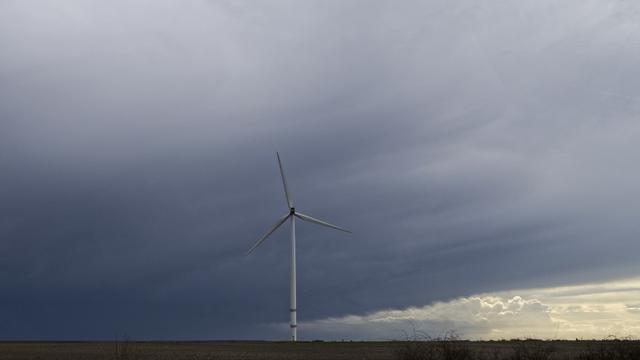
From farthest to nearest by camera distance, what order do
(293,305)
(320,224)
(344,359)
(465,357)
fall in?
(320,224)
(293,305)
(344,359)
(465,357)

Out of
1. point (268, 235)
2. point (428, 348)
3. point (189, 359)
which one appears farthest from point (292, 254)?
point (428, 348)

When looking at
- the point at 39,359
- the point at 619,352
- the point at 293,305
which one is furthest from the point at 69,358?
the point at 293,305

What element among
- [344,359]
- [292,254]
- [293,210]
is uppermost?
[293,210]

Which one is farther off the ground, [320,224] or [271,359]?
[320,224]

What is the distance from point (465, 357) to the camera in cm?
4925

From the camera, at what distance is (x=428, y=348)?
50.2 m

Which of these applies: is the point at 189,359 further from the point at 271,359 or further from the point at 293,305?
the point at 293,305

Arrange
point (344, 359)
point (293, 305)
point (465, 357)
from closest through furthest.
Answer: point (465, 357)
point (344, 359)
point (293, 305)

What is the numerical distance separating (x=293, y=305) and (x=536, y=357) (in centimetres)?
8938

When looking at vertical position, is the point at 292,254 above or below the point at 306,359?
above

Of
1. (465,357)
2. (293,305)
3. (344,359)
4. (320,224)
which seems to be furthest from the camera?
(320,224)

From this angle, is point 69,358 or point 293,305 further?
point 293,305

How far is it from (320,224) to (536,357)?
9678cm

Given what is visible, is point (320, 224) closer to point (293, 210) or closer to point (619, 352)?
point (293, 210)
